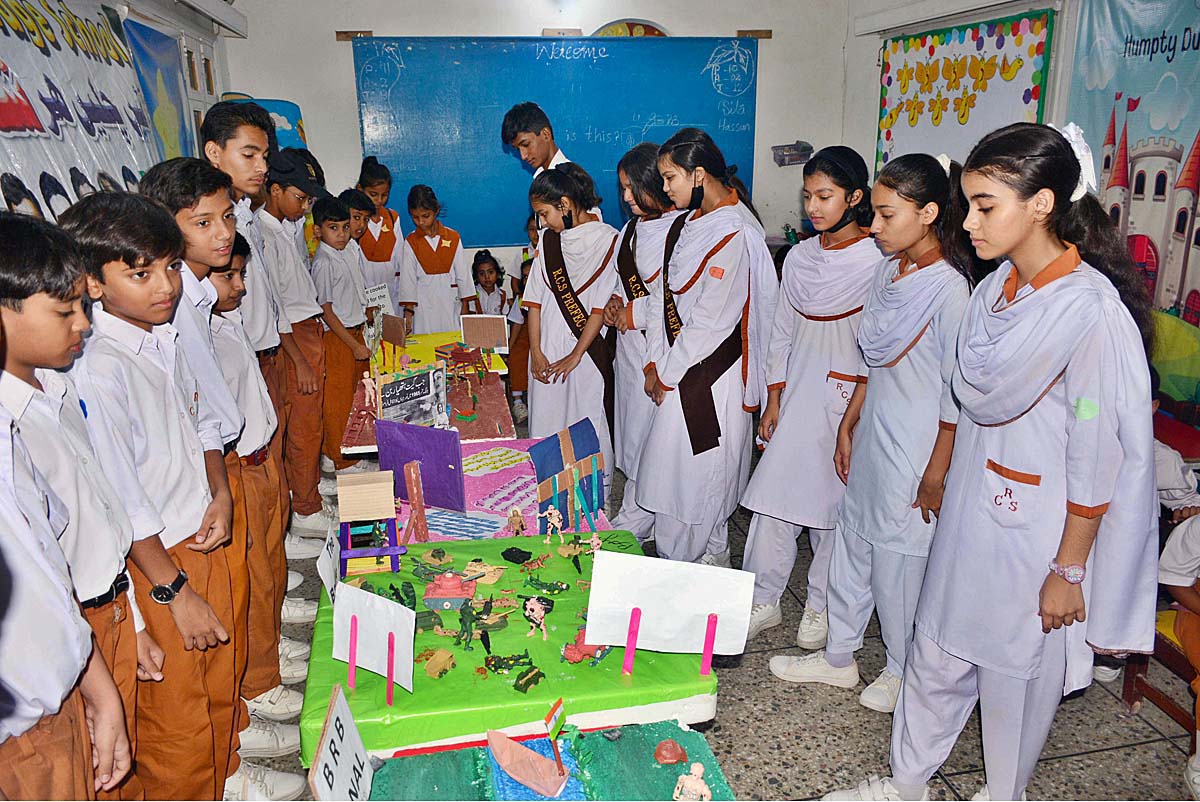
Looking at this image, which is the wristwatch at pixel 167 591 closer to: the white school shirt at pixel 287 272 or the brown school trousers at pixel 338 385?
the white school shirt at pixel 287 272

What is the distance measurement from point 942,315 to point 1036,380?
20.5 inches

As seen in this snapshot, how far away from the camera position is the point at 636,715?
1.42m

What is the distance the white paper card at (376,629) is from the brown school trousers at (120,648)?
1.33 ft

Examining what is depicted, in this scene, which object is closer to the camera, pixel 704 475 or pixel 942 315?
pixel 942 315

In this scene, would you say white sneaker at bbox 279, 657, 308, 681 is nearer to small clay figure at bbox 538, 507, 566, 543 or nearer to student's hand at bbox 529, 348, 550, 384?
small clay figure at bbox 538, 507, 566, 543

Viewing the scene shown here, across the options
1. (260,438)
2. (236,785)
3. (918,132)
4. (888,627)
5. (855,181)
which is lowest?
(236,785)

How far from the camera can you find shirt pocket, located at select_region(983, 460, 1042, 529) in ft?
5.24

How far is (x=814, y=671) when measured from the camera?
2.54m

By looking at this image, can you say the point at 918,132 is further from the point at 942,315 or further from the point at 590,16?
the point at 942,315

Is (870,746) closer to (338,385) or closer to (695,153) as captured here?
(695,153)

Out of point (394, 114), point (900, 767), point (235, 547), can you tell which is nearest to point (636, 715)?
point (900, 767)

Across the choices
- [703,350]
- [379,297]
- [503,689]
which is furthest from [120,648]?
[379,297]

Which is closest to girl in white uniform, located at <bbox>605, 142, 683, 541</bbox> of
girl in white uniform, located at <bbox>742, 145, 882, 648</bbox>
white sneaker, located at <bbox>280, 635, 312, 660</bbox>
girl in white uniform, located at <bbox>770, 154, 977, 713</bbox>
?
girl in white uniform, located at <bbox>742, 145, 882, 648</bbox>

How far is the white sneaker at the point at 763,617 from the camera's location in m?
2.81
